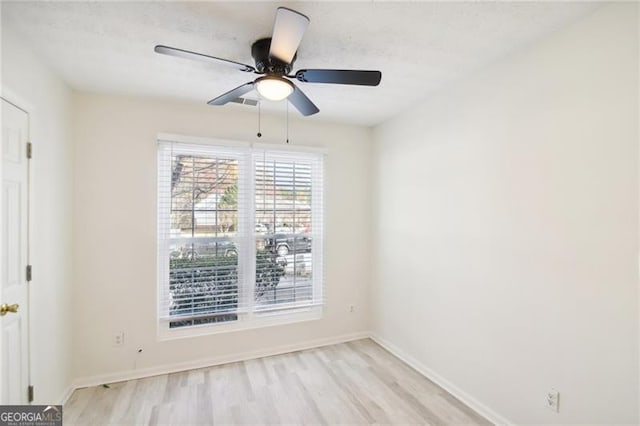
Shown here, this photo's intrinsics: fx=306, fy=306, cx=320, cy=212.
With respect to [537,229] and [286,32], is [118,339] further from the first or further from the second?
[537,229]

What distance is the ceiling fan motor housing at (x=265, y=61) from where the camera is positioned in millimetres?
1825

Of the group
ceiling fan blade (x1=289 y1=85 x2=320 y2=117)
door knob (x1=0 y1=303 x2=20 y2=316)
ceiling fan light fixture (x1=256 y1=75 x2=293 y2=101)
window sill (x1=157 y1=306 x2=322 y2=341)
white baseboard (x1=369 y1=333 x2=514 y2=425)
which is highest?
ceiling fan blade (x1=289 y1=85 x2=320 y2=117)

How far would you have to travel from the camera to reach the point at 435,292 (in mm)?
2834

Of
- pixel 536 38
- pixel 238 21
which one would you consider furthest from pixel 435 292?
pixel 238 21

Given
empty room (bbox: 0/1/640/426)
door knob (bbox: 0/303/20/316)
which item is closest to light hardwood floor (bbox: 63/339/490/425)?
empty room (bbox: 0/1/640/426)

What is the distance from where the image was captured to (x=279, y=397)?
2.54m

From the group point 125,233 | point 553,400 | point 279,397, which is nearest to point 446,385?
point 553,400

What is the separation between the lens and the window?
9.95 feet

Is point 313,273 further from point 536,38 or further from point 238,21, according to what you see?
point 536,38

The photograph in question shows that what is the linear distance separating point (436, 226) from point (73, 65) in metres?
3.18

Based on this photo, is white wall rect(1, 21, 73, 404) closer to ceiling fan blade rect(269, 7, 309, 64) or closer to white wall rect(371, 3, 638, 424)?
ceiling fan blade rect(269, 7, 309, 64)

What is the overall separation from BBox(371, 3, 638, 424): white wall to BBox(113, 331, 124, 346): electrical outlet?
279 cm

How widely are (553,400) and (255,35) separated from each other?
2.88 meters

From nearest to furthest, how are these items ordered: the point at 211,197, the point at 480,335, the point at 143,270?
the point at 480,335, the point at 143,270, the point at 211,197
